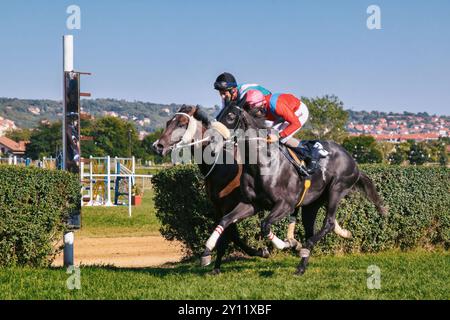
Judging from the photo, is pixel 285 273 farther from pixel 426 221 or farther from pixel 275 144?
pixel 426 221

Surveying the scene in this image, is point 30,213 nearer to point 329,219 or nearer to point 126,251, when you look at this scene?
point 329,219

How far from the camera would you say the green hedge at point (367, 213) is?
35.5ft

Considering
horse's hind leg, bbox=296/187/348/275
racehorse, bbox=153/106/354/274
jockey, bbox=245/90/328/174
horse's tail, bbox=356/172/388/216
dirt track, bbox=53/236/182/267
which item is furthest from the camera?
dirt track, bbox=53/236/182/267

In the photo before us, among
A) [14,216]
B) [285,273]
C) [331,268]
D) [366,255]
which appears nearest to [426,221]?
[366,255]

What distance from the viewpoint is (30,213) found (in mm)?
8938

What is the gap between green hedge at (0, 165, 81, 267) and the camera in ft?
28.5

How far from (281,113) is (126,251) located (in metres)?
6.89

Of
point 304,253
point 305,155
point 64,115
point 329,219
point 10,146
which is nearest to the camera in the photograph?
point 304,253

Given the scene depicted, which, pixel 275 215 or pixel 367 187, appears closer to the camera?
pixel 275 215

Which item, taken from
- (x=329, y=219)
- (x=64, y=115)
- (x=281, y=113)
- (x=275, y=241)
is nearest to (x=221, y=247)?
(x=275, y=241)

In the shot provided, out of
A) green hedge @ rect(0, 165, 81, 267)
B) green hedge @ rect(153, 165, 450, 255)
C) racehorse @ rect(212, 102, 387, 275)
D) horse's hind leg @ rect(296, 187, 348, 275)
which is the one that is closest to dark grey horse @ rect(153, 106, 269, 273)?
racehorse @ rect(212, 102, 387, 275)

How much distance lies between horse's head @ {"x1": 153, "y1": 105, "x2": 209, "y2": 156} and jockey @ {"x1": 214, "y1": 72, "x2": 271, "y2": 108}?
345 millimetres

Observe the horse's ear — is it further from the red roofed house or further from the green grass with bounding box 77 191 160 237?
the red roofed house

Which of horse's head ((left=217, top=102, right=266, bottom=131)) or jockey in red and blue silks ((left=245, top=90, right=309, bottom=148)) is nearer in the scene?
horse's head ((left=217, top=102, right=266, bottom=131))
